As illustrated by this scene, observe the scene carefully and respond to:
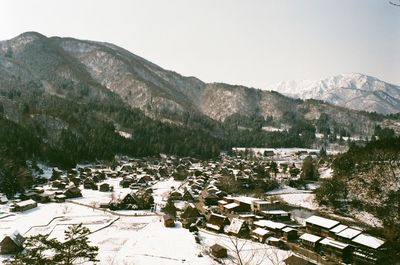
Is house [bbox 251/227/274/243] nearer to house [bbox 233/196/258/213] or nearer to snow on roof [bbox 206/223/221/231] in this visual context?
snow on roof [bbox 206/223/221/231]

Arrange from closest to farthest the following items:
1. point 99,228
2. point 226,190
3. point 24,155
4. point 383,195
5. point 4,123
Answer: point 99,228
point 383,195
point 226,190
point 24,155
point 4,123

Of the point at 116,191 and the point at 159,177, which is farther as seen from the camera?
the point at 159,177

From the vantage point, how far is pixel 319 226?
5019cm

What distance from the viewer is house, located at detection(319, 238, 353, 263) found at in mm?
41344

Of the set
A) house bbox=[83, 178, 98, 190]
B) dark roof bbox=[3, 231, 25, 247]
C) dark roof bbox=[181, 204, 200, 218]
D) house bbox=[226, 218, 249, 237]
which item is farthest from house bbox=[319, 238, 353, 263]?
house bbox=[83, 178, 98, 190]

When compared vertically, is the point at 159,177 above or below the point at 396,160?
below

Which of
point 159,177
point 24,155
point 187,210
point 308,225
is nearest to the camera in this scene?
point 308,225

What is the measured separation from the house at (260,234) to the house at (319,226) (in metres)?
7.64

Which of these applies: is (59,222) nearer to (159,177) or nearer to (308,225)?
(308,225)

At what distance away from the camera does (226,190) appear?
269ft

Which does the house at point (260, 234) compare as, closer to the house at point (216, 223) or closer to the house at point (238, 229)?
the house at point (238, 229)

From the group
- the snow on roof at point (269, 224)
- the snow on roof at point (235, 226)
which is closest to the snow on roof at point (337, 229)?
the snow on roof at point (269, 224)

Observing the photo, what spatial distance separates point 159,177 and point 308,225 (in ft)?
184

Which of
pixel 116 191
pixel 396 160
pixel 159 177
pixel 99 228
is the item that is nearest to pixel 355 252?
pixel 99 228
